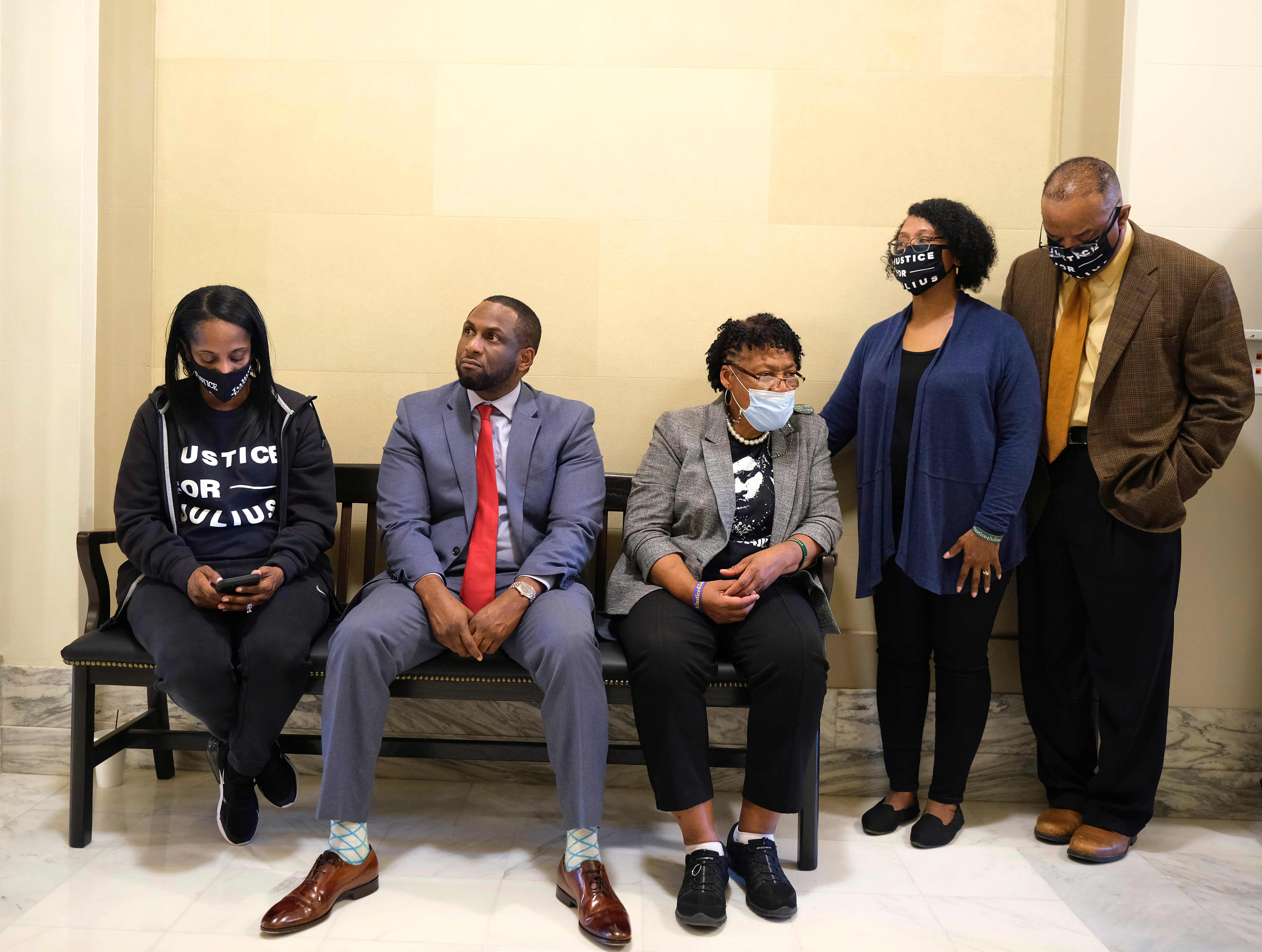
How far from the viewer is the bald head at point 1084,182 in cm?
246

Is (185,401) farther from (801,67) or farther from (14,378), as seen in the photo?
(801,67)

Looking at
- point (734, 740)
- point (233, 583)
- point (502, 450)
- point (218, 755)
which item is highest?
point (502, 450)

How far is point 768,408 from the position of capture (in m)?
2.53

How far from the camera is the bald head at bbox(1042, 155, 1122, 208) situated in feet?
8.06

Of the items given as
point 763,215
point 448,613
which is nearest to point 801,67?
point 763,215

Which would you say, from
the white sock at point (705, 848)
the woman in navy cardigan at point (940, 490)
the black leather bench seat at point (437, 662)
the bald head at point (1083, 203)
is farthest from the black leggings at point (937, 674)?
the bald head at point (1083, 203)

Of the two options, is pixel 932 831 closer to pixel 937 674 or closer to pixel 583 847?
pixel 937 674

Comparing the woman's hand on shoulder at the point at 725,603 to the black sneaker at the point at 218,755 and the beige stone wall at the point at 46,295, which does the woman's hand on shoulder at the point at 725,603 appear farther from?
the beige stone wall at the point at 46,295

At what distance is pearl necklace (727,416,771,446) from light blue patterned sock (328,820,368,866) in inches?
58.0

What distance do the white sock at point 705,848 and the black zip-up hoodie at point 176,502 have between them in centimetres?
124

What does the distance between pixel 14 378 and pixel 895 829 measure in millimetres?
3240

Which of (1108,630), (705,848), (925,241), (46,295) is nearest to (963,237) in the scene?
(925,241)

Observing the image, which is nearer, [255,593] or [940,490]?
[255,593]

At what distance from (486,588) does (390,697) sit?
0.38 m
